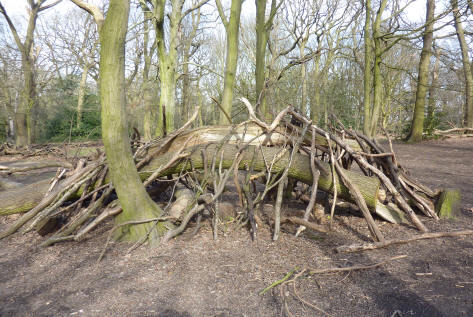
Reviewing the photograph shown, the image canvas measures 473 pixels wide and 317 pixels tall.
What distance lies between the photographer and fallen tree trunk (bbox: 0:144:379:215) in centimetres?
362

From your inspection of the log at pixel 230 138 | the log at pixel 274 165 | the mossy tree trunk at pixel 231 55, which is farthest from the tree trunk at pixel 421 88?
the log at pixel 274 165

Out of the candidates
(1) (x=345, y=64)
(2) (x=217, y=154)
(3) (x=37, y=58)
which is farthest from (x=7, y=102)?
(1) (x=345, y=64)

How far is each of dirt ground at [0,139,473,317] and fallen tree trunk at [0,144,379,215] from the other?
0.43 metres

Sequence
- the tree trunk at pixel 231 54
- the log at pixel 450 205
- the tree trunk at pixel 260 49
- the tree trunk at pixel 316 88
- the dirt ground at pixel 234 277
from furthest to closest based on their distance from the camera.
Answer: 1. the tree trunk at pixel 316 88
2. the tree trunk at pixel 260 49
3. the tree trunk at pixel 231 54
4. the log at pixel 450 205
5. the dirt ground at pixel 234 277

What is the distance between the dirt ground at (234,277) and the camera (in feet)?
6.86

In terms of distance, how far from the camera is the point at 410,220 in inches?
145

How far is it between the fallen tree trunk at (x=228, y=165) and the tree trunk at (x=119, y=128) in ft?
2.08

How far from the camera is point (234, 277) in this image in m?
2.51

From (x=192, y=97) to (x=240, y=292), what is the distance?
877 inches

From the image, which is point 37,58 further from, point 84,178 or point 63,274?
point 63,274

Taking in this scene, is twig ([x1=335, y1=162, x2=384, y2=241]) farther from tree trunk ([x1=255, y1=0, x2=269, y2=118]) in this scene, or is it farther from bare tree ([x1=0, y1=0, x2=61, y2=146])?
bare tree ([x1=0, y1=0, x2=61, y2=146])

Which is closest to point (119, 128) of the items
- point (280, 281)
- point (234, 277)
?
point (234, 277)

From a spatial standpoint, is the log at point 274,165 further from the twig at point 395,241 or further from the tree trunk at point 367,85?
the tree trunk at point 367,85

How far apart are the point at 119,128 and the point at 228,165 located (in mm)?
1426
